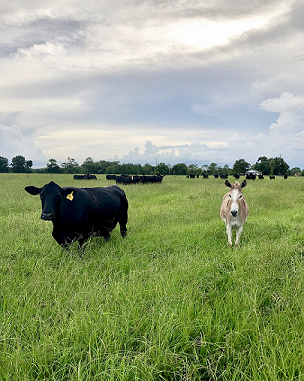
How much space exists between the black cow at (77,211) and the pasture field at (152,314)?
50cm

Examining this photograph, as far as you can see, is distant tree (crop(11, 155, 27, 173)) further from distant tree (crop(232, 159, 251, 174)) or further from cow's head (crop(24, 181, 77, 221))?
cow's head (crop(24, 181, 77, 221))

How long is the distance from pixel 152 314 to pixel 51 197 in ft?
10.6

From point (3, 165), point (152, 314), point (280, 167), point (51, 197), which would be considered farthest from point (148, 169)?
point (152, 314)

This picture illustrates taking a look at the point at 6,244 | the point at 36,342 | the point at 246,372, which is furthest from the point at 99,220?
the point at 246,372

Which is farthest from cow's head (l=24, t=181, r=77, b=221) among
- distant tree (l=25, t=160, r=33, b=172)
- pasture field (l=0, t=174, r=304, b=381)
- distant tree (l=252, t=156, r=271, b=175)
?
distant tree (l=25, t=160, r=33, b=172)

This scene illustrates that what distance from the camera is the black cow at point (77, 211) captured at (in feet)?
16.6

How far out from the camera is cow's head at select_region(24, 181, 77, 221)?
15.8 feet

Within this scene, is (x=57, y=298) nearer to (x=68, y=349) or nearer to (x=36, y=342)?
(x=36, y=342)

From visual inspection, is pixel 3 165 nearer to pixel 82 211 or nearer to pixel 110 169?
pixel 110 169

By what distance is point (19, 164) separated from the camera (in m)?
99.8

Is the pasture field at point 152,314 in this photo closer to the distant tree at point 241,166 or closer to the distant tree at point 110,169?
the distant tree at point 110,169

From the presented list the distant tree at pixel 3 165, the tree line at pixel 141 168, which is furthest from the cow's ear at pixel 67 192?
the distant tree at pixel 3 165

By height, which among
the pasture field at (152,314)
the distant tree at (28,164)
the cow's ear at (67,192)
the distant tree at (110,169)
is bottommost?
the pasture field at (152,314)

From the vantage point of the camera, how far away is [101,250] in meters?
5.57
